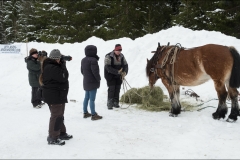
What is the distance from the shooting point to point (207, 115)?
5605mm

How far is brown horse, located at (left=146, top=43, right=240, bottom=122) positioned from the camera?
16.5 feet

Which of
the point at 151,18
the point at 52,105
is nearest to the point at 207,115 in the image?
the point at 52,105

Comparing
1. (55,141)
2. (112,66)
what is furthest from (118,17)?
(55,141)

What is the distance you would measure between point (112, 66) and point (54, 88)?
2692 millimetres

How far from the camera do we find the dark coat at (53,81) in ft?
12.9

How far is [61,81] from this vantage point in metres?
4.00

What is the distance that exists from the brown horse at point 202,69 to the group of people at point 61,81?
1.03 metres

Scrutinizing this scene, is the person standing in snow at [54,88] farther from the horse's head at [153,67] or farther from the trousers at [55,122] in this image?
the horse's head at [153,67]

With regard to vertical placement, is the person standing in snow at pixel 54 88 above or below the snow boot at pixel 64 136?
above

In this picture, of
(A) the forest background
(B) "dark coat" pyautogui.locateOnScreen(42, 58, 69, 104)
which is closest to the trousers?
(B) "dark coat" pyautogui.locateOnScreen(42, 58, 69, 104)

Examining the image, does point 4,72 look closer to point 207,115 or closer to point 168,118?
point 168,118

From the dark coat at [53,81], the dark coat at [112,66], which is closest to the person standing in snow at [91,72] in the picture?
the dark coat at [112,66]

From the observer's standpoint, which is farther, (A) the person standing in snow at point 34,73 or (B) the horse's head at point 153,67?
(A) the person standing in snow at point 34,73

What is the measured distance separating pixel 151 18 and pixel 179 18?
12.8ft
